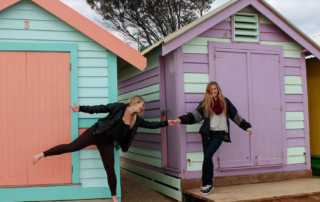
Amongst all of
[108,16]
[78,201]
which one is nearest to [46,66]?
[78,201]

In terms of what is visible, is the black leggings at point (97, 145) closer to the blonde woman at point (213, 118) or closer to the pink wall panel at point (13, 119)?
the pink wall panel at point (13, 119)

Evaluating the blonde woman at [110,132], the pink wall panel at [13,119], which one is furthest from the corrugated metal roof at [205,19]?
the pink wall panel at [13,119]

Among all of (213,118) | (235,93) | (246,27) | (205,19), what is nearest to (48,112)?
(213,118)

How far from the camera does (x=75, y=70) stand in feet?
19.7

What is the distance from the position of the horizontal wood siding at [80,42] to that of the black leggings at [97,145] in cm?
38

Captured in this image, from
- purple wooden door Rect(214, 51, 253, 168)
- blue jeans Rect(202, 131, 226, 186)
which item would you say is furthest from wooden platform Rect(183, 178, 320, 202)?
purple wooden door Rect(214, 51, 253, 168)

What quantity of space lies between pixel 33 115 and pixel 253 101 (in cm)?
388

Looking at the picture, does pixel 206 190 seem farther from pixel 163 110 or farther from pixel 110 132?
pixel 163 110

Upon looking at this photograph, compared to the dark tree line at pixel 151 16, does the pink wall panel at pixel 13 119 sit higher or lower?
lower

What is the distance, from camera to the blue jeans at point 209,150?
5.98m

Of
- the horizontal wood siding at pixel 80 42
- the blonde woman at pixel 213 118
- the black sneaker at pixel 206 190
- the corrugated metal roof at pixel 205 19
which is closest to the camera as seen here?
the horizontal wood siding at pixel 80 42

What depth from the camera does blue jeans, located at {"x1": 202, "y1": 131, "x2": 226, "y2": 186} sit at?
19.6 ft

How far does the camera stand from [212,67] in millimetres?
6930

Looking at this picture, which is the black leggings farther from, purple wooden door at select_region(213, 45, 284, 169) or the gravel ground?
purple wooden door at select_region(213, 45, 284, 169)
